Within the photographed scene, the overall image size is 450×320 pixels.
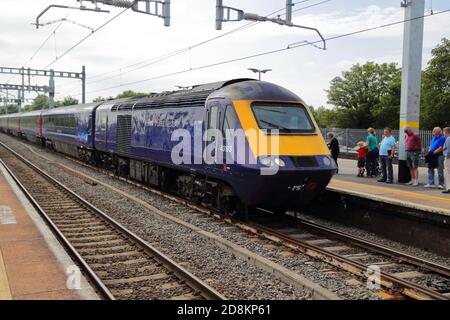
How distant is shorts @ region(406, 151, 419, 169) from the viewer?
12.9 m

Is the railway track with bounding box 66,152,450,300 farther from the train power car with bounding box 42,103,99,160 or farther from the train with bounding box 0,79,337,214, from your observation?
the train power car with bounding box 42,103,99,160

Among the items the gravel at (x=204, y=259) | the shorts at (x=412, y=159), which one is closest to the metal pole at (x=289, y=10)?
the shorts at (x=412, y=159)

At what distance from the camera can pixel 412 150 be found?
12.9 m

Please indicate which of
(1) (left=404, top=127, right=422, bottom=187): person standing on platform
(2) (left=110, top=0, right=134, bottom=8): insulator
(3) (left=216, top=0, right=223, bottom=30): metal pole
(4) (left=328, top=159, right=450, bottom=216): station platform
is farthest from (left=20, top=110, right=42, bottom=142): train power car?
(1) (left=404, top=127, right=422, bottom=187): person standing on platform

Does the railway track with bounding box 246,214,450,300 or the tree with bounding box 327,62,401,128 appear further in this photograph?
the tree with bounding box 327,62,401,128

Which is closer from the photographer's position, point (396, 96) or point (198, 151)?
point (198, 151)

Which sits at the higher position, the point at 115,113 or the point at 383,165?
the point at 115,113

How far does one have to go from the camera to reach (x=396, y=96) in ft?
204

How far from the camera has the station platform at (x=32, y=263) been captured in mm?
5414

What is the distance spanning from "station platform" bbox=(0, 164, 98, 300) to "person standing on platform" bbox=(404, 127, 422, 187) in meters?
9.52

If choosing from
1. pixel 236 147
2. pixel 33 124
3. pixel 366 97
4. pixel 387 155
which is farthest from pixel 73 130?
pixel 366 97

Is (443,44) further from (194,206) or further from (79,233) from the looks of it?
(79,233)

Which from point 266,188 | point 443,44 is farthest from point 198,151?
point 443,44
